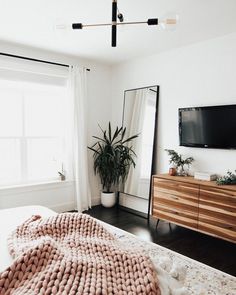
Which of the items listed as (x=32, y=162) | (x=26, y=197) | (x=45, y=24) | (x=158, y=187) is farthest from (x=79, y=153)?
(x=45, y=24)

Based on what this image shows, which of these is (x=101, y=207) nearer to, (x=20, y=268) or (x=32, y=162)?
(x=32, y=162)

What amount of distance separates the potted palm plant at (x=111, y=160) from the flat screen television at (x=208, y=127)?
961 millimetres

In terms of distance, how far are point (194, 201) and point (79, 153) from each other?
1969 mm

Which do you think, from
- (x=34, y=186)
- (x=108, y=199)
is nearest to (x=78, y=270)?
(x=34, y=186)

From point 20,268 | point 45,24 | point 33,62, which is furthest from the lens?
point 33,62

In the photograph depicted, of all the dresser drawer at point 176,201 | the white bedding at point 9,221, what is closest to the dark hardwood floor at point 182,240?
the dresser drawer at point 176,201

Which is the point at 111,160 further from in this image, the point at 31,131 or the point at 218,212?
the point at 218,212

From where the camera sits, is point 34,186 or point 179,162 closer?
point 179,162

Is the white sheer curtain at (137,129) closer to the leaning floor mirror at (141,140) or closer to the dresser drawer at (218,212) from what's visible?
the leaning floor mirror at (141,140)

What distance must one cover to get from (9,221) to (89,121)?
8.58 feet

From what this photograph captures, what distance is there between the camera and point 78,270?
1139 mm

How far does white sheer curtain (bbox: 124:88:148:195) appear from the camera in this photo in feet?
13.4

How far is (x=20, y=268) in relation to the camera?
1.20 metres

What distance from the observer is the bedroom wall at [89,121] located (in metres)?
3.59
